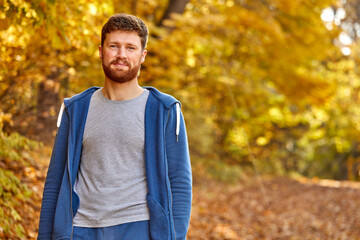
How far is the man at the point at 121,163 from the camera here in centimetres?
236

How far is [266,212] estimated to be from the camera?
10.9m

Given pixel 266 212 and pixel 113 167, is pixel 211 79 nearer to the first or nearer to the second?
pixel 266 212

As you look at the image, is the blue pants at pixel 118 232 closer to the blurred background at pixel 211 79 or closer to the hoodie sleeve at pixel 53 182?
the hoodie sleeve at pixel 53 182

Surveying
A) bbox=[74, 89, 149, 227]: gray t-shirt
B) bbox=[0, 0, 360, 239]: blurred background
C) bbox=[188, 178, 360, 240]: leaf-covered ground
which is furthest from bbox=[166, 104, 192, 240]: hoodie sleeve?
bbox=[188, 178, 360, 240]: leaf-covered ground

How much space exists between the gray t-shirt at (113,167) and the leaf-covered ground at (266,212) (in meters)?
2.78

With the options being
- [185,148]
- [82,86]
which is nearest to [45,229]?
[185,148]

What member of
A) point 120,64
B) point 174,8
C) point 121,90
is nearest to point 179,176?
point 121,90

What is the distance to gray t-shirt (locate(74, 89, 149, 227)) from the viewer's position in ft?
7.72

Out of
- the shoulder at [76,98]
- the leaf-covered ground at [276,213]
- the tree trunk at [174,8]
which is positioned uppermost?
the tree trunk at [174,8]

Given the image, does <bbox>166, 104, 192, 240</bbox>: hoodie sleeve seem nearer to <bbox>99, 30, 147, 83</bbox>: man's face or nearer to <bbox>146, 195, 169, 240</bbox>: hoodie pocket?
<bbox>146, 195, 169, 240</bbox>: hoodie pocket

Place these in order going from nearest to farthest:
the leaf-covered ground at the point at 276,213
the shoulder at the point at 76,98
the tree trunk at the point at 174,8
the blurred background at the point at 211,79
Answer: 1. the shoulder at the point at 76,98
2. the blurred background at the point at 211,79
3. the leaf-covered ground at the point at 276,213
4. the tree trunk at the point at 174,8

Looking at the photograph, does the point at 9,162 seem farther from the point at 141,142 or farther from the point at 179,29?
the point at 179,29

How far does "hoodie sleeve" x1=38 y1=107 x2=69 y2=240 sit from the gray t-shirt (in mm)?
108

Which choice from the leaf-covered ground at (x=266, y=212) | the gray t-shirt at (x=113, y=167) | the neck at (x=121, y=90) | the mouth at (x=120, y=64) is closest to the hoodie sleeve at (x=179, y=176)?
the gray t-shirt at (x=113, y=167)
